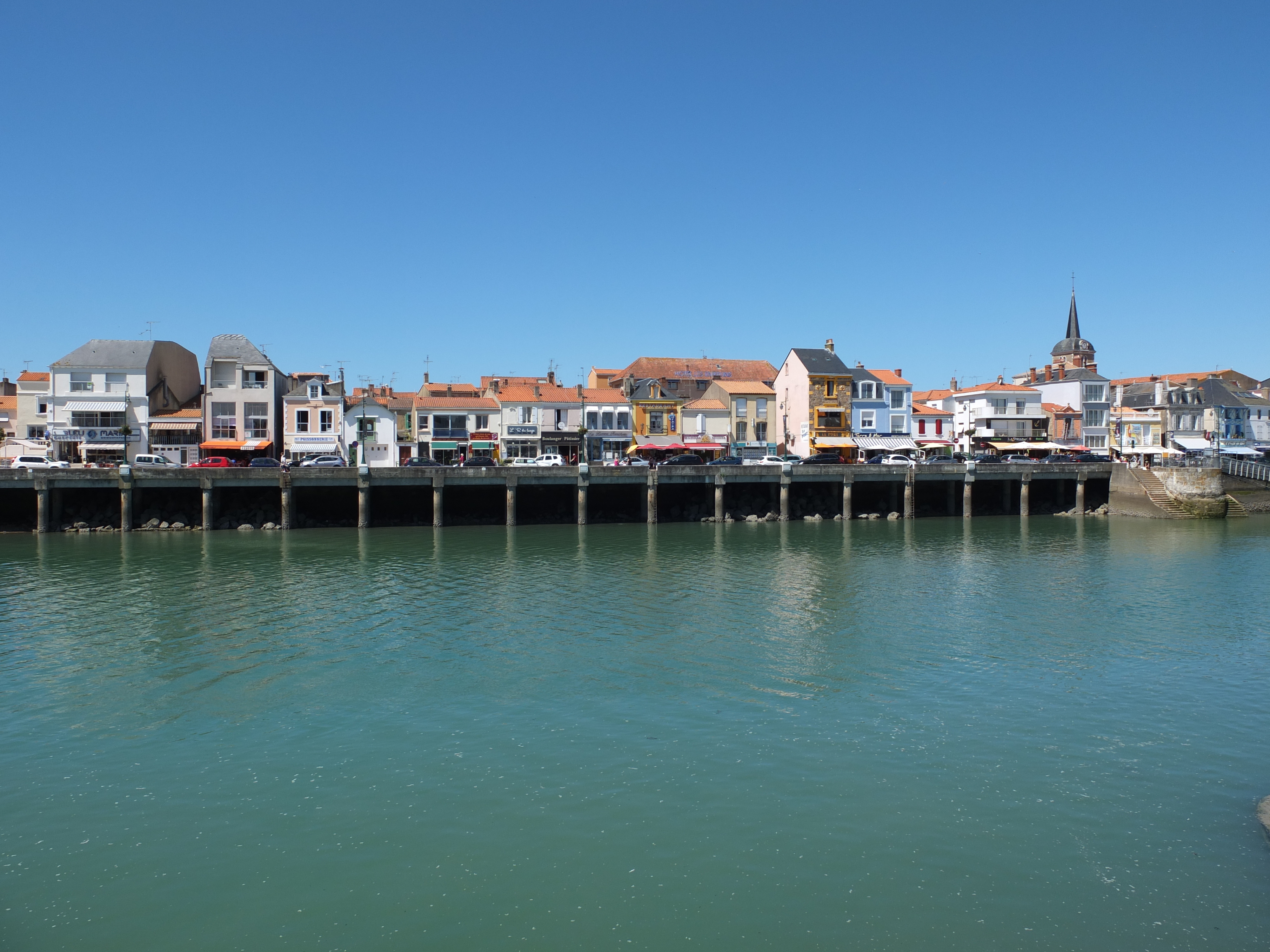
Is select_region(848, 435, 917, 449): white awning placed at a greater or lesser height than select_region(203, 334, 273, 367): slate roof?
lesser

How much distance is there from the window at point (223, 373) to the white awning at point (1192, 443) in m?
86.1

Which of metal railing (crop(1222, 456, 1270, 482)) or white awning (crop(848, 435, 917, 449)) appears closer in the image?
metal railing (crop(1222, 456, 1270, 482))

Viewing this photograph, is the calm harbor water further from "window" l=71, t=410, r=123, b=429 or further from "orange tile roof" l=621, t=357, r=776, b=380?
"orange tile roof" l=621, t=357, r=776, b=380

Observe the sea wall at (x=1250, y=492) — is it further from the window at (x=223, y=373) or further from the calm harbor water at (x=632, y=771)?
the window at (x=223, y=373)

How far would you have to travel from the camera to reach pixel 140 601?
97.9 feet

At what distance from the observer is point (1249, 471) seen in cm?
6569

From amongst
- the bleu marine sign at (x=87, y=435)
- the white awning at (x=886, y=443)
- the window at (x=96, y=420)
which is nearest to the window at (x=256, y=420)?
the bleu marine sign at (x=87, y=435)

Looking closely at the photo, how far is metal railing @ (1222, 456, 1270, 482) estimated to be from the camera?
6531 cm

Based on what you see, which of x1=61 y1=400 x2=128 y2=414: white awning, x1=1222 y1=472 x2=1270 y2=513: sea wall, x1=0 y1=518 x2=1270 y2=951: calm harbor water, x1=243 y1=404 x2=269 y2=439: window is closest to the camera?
x1=0 y1=518 x2=1270 y2=951: calm harbor water

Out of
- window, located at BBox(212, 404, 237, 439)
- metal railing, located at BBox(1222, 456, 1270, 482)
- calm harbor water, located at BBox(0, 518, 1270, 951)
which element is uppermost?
window, located at BBox(212, 404, 237, 439)

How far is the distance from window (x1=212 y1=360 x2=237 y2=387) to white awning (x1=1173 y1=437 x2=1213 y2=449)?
282 ft

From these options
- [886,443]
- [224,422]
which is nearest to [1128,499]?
[886,443]

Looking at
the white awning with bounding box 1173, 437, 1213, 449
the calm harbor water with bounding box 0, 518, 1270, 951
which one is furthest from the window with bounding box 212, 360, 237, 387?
the white awning with bounding box 1173, 437, 1213, 449

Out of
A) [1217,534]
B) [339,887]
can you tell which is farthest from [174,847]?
[1217,534]
